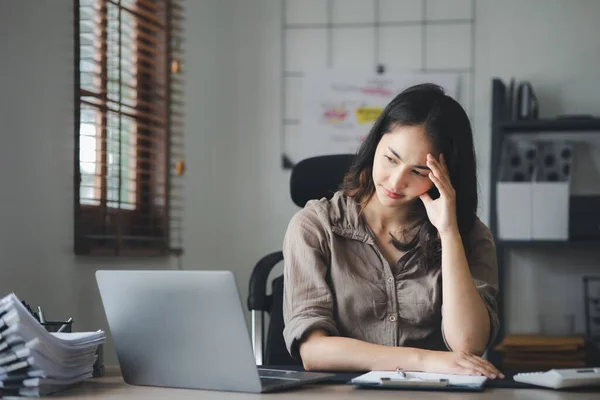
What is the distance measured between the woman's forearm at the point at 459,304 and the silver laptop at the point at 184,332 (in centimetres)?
40

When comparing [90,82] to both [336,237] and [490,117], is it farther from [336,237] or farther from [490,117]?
[490,117]

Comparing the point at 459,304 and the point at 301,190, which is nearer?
the point at 459,304

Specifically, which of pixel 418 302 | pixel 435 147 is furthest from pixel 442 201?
pixel 418 302

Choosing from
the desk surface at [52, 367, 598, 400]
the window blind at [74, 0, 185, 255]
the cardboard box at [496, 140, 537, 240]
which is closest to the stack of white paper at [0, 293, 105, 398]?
the desk surface at [52, 367, 598, 400]

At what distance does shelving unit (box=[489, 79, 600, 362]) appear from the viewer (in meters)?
3.04

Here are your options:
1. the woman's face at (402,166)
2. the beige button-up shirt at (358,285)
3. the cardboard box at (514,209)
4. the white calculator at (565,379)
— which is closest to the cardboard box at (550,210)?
the cardboard box at (514,209)

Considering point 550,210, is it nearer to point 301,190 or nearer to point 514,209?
point 514,209

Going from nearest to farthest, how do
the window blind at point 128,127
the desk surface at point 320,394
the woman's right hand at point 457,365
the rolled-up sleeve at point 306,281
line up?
the desk surface at point 320,394 → the woman's right hand at point 457,365 → the rolled-up sleeve at point 306,281 → the window blind at point 128,127

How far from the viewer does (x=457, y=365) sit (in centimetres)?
137

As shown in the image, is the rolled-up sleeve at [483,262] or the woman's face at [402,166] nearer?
the woman's face at [402,166]

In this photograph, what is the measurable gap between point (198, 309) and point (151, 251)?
5.65 ft

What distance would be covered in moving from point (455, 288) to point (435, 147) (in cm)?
28

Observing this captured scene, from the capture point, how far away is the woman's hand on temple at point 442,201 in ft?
A: 5.40

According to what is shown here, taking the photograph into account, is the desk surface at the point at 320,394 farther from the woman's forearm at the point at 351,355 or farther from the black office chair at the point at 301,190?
the black office chair at the point at 301,190
